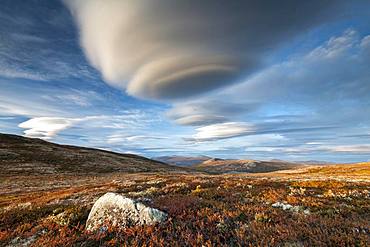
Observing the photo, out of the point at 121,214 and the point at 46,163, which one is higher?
the point at 46,163

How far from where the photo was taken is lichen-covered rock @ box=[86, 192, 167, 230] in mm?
8852

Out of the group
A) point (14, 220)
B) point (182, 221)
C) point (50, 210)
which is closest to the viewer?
point (182, 221)

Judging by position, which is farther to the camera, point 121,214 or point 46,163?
point 46,163

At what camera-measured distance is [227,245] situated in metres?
6.45

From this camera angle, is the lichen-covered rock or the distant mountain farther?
the distant mountain

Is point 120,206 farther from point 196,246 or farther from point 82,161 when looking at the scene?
point 82,161

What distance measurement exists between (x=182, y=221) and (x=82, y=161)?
86.5 m

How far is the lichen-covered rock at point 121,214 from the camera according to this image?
8.85 meters

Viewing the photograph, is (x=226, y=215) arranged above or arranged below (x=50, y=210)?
above

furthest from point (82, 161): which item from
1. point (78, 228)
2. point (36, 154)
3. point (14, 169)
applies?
point (78, 228)

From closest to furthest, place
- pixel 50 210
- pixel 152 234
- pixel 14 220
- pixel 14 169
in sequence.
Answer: pixel 152 234 → pixel 14 220 → pixel 50 210 → pixel 14 169

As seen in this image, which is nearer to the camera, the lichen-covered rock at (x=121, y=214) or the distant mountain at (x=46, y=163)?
the lichen-covered rock at (x=121, y=214)

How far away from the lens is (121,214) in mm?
9242

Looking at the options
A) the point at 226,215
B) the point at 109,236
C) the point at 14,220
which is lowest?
the point at 14,220
